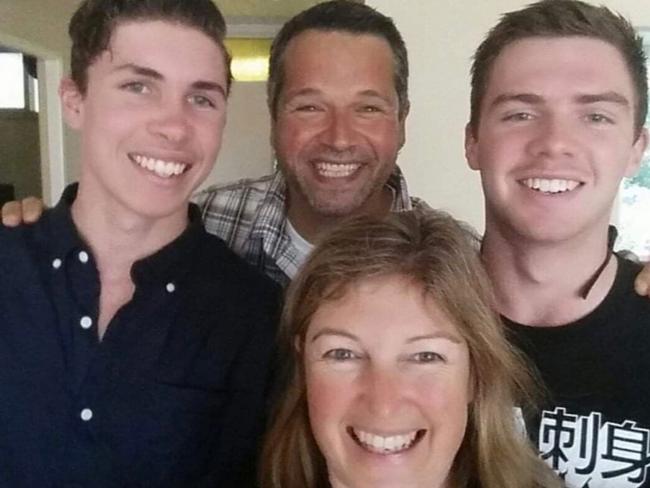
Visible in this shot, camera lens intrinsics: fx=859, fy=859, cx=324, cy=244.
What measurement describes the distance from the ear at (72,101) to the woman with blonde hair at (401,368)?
61 centimetres

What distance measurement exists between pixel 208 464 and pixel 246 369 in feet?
0.61

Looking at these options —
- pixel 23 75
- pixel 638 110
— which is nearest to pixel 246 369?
pixel 638 110

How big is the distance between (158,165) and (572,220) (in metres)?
0.77

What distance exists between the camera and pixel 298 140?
84.8 inches

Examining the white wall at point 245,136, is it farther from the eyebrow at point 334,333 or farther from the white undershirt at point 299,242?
the eyebrow at point 334,333

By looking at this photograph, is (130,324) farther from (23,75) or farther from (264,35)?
(23,75)

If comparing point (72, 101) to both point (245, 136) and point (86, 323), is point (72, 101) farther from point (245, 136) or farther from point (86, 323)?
point (245, 136)

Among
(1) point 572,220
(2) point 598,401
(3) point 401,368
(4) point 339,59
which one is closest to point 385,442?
(3) point 401,368

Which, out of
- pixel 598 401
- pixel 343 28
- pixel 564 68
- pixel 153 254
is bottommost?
pixel 598 401

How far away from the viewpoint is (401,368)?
126cm

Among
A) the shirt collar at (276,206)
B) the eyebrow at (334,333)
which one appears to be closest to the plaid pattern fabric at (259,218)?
the shirt collar at (276,206)

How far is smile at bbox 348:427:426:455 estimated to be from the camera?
1240 millimetres

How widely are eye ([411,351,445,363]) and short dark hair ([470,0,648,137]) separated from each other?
0.66 metres

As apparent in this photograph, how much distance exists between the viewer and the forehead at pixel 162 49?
1.59 meters
